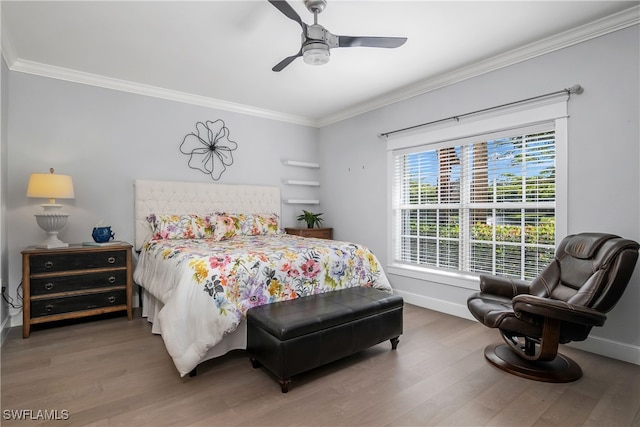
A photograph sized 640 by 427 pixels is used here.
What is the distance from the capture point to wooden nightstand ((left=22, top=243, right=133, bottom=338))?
2969 millimetres

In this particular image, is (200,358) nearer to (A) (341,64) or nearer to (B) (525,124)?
(A) (341,64)

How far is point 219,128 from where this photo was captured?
15.0 ft

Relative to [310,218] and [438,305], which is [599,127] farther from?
[310,218]

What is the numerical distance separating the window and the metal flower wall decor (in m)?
2.28

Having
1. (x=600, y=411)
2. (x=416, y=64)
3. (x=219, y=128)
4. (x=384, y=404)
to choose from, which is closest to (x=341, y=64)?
(x=416, y=64)

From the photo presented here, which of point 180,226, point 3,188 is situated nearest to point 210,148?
point 180,226

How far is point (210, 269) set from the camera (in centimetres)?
233

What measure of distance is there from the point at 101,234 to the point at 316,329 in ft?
8.78

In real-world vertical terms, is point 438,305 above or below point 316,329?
below

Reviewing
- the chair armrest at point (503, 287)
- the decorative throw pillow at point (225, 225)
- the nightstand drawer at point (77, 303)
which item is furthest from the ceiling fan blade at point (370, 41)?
the nightstand drawer at point (77, 303)

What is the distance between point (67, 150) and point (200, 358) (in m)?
2.87

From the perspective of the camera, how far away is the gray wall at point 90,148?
3334 mm

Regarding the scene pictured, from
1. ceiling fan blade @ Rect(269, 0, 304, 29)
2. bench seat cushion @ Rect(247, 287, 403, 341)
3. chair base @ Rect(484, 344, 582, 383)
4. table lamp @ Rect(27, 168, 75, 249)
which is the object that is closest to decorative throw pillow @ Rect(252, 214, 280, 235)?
bench seat cushion @ Rect(247, 287, 403, 341)

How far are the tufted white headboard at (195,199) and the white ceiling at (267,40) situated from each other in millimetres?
1155
